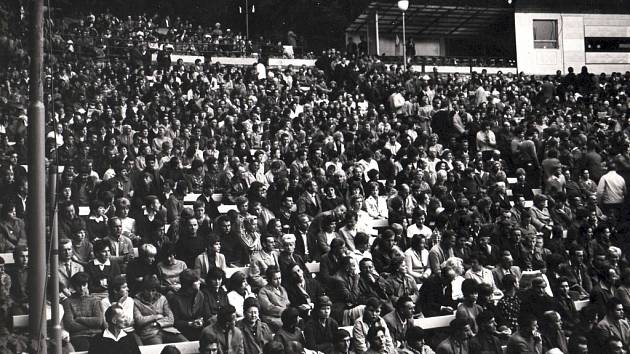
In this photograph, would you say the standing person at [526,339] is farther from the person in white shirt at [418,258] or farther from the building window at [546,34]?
the building window at [546,34]

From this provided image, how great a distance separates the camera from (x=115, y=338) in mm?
8586

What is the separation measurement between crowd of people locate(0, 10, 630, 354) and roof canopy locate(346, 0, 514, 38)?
1666cm

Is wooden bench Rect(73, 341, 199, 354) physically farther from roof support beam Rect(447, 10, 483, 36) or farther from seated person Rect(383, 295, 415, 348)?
roof support beam Rect(447, 10, 483, 36)

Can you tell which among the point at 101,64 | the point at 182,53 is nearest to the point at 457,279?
the point at 101,64

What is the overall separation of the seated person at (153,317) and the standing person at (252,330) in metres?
0.70

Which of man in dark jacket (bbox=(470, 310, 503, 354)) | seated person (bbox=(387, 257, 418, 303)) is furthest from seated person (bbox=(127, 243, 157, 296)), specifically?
man in dark jacket (bbox=(470, 310, 503, 354))

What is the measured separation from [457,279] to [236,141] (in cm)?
603

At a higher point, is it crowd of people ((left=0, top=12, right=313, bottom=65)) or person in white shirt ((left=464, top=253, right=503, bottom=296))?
crowd of people ((left=0, top=12, right=313, bottom=65))

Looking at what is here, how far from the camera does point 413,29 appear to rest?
38.7 meters

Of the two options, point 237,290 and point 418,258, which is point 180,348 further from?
point 418,258

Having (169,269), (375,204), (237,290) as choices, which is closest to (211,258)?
(169,269)

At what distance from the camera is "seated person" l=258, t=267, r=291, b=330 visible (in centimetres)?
970

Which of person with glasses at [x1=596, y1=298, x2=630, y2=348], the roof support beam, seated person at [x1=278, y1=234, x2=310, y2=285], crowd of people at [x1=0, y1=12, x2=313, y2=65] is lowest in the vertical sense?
person with glasses at [x1=596, y1=298, x2=630, y2=348]

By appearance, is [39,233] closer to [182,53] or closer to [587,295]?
[587,295]
